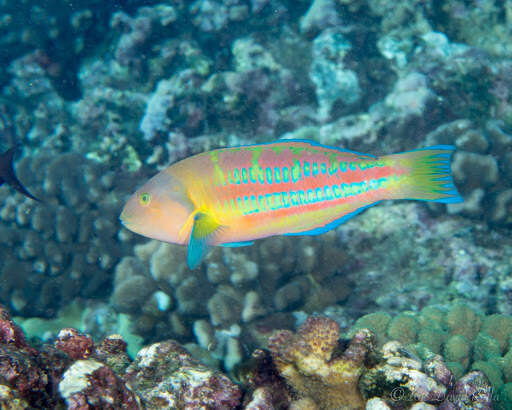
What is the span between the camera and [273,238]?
4969 millimetres

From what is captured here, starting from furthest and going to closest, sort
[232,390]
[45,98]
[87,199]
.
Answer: [45,98] < [87,199] < [232,390]

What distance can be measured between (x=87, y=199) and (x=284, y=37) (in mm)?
5466

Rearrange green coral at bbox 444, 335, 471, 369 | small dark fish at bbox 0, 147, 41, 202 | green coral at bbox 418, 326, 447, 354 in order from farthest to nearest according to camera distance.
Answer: small dark fish at bbox 0, 147, 41, 202, green coral at bbox 418, 326, 447, 354, green coral at bbox 444, 335, 471, 369

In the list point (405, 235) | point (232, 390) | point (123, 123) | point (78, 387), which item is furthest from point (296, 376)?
point (123, 123)

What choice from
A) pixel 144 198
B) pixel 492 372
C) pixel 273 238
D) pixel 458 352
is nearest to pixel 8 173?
pixel 144 198

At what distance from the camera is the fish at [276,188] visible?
9.20ft

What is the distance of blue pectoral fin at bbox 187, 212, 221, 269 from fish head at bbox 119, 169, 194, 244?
6.1 inches

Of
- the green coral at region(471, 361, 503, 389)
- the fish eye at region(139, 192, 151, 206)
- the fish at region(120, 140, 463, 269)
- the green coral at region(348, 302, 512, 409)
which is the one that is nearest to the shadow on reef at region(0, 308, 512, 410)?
the green coral at region(471, 361, 503, 389)

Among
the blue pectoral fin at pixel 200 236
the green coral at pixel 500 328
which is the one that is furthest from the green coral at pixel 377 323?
the blue pectoral fin at pixel 200 236

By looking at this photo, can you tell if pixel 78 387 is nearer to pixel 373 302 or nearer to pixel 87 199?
pixel 373 302

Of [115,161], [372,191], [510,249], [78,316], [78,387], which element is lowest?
[78,316]

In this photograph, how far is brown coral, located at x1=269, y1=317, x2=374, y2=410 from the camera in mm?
2287

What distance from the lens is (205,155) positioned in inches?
117

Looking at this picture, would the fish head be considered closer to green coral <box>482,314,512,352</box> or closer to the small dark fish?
the small dark fish
